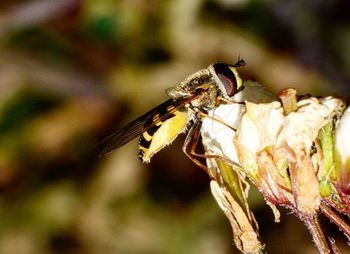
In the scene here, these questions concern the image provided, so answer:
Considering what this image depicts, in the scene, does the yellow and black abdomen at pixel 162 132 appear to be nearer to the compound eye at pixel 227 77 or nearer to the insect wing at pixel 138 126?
the insect wing at pixel 138 126

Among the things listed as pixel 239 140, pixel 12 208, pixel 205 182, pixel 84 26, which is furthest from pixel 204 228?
pixel 239 140

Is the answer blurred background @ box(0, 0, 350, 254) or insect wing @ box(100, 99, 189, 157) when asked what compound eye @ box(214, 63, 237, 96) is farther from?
blurred background @ box(0, 0, 350, 254)

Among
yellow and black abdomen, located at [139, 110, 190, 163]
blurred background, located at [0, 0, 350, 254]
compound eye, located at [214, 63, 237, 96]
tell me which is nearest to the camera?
compound eye, located at [214, 63, 237, 96]

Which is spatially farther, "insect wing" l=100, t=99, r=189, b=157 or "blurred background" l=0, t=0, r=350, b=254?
"blurred background" l=0, t=0, r=350, b=254

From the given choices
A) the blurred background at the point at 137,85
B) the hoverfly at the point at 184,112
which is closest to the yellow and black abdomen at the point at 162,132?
the hoverfly at the point at 184,112

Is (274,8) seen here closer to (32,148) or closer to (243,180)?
(32,148)

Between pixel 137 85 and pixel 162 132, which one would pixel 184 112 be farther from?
pixel 137 85

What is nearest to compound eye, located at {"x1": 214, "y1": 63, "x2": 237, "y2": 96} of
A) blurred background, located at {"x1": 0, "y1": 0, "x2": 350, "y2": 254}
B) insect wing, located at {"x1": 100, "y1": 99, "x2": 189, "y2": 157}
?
insect wing, located at {"x1": 100, "y1": 99, "x2": 189, "y2": 157}

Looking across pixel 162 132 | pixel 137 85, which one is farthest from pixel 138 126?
pixel 137 85
